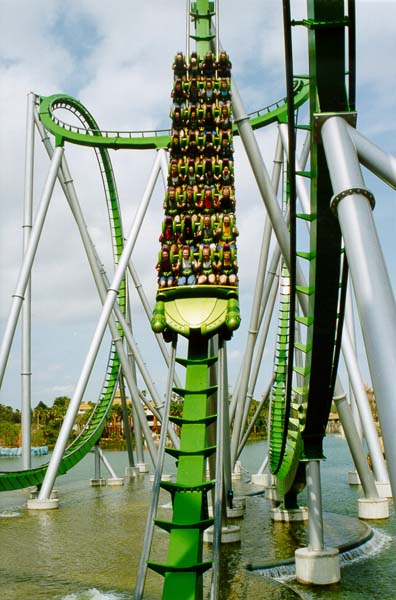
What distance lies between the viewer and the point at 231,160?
29.4ft

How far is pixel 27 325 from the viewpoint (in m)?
15.4

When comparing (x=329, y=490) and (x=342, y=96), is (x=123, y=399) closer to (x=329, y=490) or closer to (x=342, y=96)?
(x=329, y=490)

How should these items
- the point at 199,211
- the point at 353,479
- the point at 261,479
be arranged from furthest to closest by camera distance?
the point at 353,479 < the point at 261,479 < the point at 199,211

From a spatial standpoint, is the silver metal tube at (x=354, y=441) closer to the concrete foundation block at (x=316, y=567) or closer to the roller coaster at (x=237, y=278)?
the roller coaster at (x=237, y=278)

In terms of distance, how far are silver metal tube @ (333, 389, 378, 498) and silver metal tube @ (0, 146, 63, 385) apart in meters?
7.03

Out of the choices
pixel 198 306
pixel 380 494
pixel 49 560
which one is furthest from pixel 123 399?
pixel 198 306

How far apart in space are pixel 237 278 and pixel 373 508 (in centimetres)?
623

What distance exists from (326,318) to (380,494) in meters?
8.65

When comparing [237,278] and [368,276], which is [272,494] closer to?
[237,278]

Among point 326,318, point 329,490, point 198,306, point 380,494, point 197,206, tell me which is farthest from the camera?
point 329,490

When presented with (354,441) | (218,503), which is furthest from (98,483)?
(218,503)

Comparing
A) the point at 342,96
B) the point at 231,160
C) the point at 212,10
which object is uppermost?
the point at 212,10

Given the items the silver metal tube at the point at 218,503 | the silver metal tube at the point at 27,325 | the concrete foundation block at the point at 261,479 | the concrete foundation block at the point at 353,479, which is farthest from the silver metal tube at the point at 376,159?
the concrete foundation block at the point at 353,479

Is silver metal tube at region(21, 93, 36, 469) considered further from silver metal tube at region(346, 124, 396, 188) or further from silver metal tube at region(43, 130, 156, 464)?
silver metal tube at region(346, 124, 396, 188)
